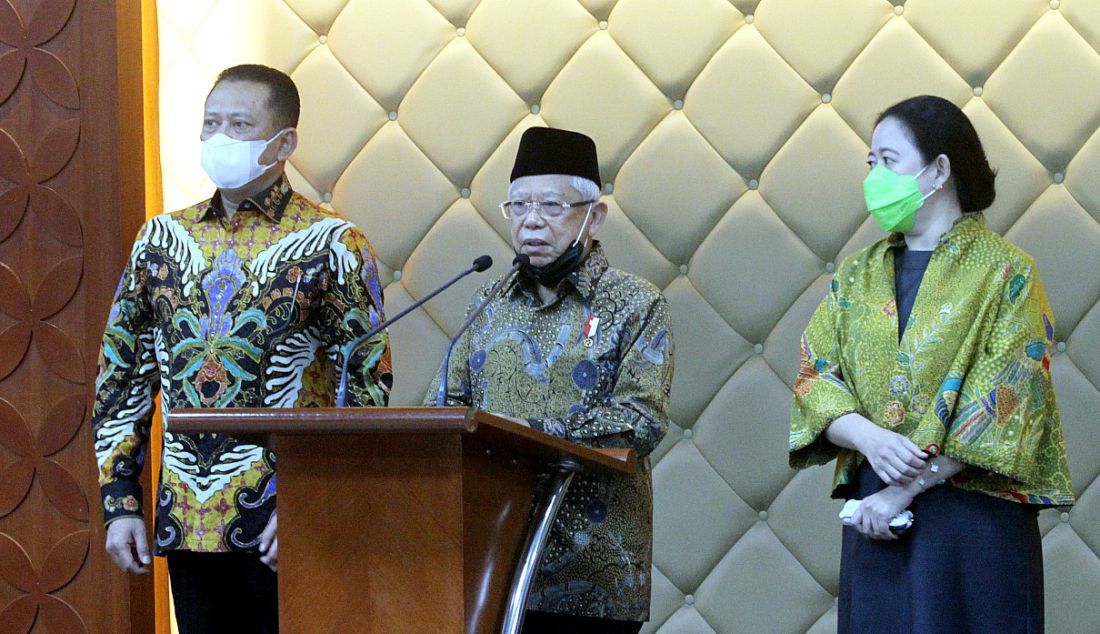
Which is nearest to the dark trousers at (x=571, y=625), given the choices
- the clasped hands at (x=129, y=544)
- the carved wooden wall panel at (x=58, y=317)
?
the clasped hands at (x=129, y=544)

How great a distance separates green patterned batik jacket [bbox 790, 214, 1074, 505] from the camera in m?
2.13

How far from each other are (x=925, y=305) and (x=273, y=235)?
1185 mm

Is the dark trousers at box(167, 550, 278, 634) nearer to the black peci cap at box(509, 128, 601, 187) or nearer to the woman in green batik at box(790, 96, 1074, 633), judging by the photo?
the black peci cap at box(509, 128, 601, 187)

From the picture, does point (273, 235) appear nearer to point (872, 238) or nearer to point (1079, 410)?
point (872, 238)

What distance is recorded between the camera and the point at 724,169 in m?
2.88

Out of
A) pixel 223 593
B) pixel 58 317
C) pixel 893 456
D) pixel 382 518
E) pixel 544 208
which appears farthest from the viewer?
pixel 58 317

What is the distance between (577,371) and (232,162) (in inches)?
30.4

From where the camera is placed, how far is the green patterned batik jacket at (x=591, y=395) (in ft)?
7.07

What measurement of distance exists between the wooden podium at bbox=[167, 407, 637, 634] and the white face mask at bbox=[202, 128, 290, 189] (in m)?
0.80

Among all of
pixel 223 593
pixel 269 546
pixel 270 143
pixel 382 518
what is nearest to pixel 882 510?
pixel 382 518

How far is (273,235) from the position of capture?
2.37 metres

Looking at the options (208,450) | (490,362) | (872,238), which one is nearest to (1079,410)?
(872,238)

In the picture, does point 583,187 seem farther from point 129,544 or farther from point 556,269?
point 129,544

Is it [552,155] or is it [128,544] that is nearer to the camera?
[128,544]
